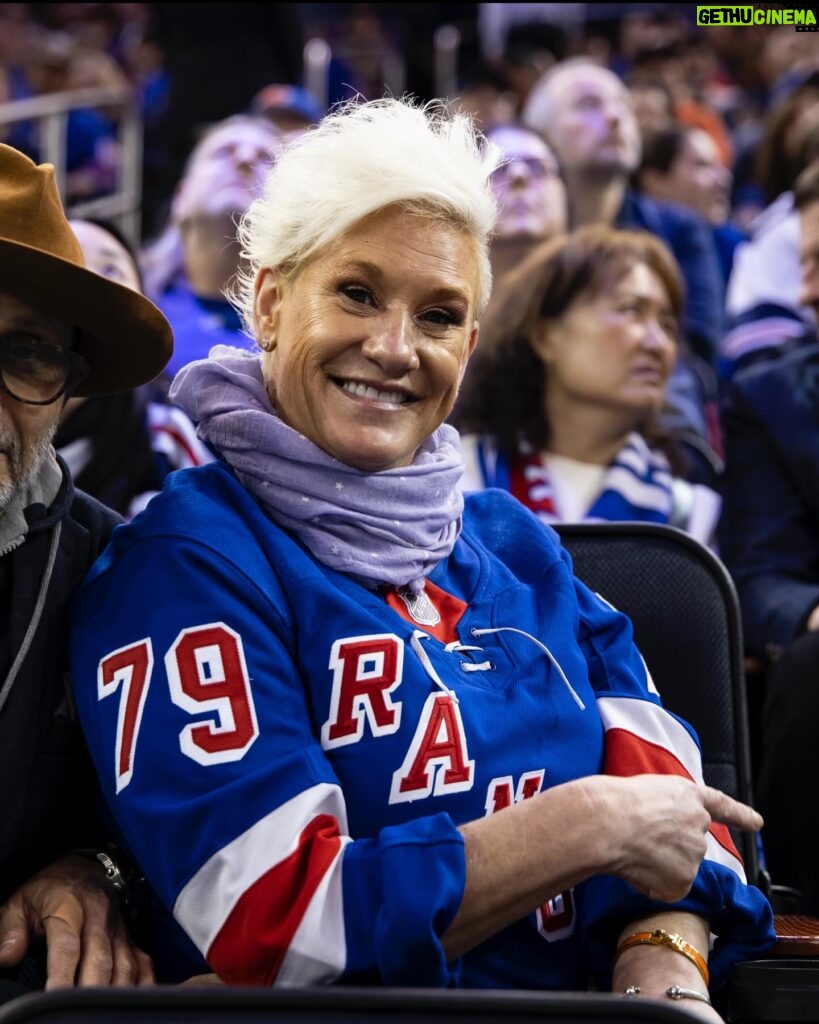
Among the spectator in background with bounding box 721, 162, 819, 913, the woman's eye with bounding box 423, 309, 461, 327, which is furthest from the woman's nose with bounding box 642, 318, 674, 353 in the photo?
the woman's eye with bounding box 423, 309, 461, 327

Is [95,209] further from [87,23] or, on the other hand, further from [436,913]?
[436,913]

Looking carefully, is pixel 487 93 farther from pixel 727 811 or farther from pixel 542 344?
pixel 727 811

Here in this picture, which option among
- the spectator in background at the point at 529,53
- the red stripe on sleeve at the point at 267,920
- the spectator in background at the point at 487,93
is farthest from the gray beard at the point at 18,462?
the spectator in background at the point at 529,53

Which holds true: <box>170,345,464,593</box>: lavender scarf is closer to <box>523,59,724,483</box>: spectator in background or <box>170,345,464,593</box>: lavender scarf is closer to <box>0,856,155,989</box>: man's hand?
<box>0,856,155,989</box>: man's hand

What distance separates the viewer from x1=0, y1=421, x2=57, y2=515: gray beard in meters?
1.63

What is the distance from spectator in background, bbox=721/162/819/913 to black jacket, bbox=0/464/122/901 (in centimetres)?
121

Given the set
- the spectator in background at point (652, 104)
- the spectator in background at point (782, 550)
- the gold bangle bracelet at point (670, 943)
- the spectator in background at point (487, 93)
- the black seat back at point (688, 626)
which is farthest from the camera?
the spectator in background at point (487, 93)

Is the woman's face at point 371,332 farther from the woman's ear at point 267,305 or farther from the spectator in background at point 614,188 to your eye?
the spectator in background at point 614,188

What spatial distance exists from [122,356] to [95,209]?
4.71 m

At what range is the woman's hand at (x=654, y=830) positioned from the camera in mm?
1484

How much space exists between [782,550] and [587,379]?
644 mm

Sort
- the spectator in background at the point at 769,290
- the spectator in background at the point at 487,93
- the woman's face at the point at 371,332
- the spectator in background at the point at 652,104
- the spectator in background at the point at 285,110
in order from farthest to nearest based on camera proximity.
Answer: the spectator in background at the point at 487,93
the spectator in background at the point at 652,104
the spectator in background at the point at 285,110
the spectator in background at the point at 769,290
the woman's face at the point at 371,332

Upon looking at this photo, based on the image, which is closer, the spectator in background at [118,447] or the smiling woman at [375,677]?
the smiling woman at [375,677]

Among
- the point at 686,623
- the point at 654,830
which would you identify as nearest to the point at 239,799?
the point at 654,830
